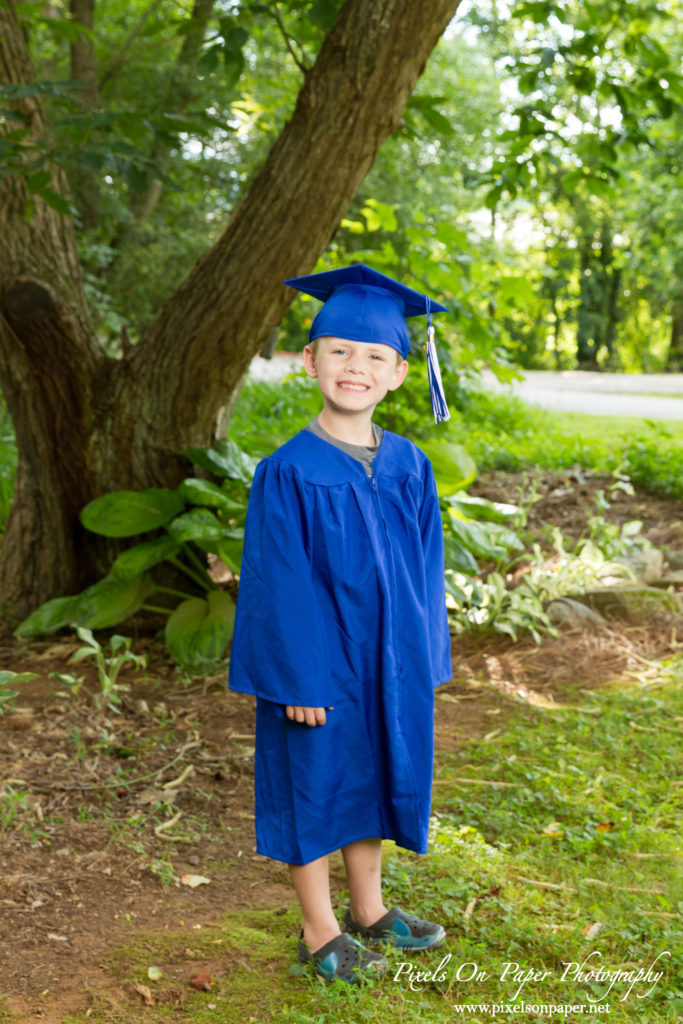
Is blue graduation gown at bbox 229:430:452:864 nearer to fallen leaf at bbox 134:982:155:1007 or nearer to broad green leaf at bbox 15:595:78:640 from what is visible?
fallen leaf at bbox 134:982:155:1007

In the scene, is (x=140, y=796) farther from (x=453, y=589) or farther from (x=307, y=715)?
(x=453, y=589)

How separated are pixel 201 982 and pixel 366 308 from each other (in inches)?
62.6

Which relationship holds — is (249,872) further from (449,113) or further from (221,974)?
(449,113)

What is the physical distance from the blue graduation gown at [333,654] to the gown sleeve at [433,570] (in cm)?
10

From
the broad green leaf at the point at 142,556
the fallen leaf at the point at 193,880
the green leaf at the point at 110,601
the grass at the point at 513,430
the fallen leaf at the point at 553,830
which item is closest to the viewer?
the fallen leaf at the point at 193,880

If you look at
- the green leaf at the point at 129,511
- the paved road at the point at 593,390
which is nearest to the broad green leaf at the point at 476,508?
the green leaf at the point at 129,511

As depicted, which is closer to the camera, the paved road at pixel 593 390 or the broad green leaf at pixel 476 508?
the broad green leaf at pixel 476 508

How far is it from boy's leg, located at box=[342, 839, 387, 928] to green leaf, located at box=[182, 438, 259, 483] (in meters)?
2.08

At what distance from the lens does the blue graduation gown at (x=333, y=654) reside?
2074 mm

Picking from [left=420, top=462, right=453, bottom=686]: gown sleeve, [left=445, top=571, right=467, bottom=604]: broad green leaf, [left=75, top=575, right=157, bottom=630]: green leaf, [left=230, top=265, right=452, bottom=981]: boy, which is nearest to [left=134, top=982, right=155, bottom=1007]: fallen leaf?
[left=230, top=265, right=452, bottom=981]: boy

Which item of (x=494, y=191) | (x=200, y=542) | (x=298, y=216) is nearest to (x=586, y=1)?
(x=494, y=191)

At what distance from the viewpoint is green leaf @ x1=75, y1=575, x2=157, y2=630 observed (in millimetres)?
4062

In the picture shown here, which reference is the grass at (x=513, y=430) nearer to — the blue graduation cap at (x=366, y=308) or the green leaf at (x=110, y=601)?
the green leaf at (x=110, y=601)

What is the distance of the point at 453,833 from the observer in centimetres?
284
